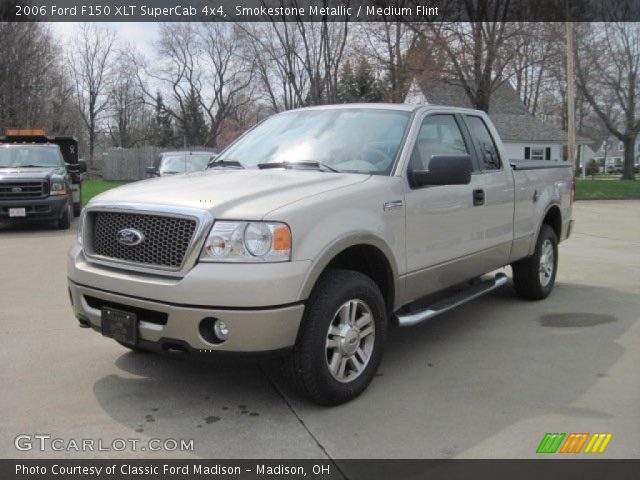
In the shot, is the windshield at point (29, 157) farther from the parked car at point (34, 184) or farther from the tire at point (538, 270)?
A: the tire at point (538, 270)

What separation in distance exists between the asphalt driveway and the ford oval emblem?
103cm

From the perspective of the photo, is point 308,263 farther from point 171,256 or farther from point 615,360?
point 615,360

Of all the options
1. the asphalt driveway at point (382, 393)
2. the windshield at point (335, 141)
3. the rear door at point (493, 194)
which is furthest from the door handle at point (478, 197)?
the asphalt driveway at point (382, 393)

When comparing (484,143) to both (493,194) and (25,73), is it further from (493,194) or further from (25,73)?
(25,73)

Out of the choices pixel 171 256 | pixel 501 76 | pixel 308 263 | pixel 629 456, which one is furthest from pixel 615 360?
pixel 501 76

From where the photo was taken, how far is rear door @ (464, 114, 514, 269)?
5.20 metres

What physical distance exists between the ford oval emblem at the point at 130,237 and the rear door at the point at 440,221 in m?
1.79

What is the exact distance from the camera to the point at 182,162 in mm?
15000

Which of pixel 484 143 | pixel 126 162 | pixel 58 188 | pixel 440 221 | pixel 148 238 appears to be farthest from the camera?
pixel 126 162

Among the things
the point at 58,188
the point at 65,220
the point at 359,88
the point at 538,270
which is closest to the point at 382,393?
the point at 538,270

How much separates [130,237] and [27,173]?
9.86 m

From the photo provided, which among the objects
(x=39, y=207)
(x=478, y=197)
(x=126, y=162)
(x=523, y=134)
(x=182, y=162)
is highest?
(x=523, y=134)
